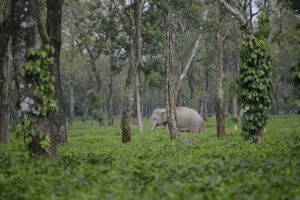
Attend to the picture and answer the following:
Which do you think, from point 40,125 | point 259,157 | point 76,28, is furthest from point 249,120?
point 76,28

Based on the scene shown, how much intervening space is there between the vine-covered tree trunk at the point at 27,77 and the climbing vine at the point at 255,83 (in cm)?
901

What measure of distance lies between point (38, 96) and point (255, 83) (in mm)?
9551

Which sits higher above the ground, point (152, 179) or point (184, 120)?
point (184, 120)

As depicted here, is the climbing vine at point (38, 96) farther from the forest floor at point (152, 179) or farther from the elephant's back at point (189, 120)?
the elephant's back at point (189, 120)

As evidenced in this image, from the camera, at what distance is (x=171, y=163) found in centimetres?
1162

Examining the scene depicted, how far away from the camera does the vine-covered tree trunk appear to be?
13039 millimetres

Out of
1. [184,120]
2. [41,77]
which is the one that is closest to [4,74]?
[41,77]

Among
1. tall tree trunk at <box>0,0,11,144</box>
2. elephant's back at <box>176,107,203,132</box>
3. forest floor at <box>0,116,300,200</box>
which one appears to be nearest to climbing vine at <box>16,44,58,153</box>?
forest floor at <box>0,116,300,200</box>

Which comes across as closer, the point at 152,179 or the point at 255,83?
the point at 152,179

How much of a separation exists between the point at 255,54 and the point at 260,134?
11.4 feet

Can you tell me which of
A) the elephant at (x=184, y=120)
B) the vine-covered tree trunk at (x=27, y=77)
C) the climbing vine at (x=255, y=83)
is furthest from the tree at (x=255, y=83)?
the elephant at (x=184, y=120)

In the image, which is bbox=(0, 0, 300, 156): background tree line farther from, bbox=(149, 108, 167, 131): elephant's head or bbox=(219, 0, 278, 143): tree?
bbox=(149, 108, 167, 131): elephant's head

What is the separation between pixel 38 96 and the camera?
42.2ft

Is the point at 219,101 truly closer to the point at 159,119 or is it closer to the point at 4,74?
the point at 4,74
